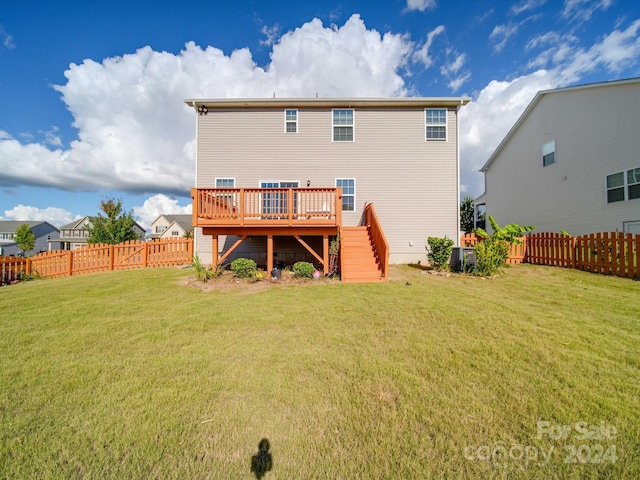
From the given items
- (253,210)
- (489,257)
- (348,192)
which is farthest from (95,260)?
(489,257)

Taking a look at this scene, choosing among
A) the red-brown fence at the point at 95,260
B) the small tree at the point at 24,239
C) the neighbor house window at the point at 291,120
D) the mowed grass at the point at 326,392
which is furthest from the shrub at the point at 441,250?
the small tree at the point at 24,239

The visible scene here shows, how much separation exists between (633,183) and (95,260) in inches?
878

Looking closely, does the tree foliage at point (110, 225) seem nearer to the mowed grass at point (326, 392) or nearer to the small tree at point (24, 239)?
the mowed grass at point (326, 392)

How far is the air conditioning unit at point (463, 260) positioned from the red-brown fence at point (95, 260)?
11.5 m

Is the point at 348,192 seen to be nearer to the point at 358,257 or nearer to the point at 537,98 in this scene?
the point at 358,257

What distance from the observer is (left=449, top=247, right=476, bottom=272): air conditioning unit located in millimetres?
8375

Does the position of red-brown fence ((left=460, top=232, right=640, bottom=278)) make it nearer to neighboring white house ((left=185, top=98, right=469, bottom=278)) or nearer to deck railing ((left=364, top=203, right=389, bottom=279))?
neighboring white house ((left=185, top=98, right=469, bottom=278))

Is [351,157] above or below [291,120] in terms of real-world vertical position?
below

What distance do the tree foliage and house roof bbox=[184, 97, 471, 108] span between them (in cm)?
1639

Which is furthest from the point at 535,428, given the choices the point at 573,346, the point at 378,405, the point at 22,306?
the point at 22,306

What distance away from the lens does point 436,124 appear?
10.8m

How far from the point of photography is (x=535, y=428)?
2.05 m

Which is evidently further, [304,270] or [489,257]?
[489,257]

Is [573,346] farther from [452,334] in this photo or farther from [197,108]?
[197,108]
